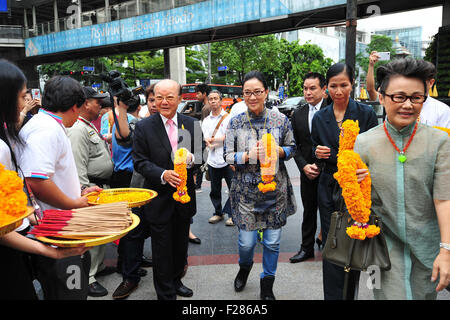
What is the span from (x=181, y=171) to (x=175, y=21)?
15.7 metres

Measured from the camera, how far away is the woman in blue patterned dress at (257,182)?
9.52ft

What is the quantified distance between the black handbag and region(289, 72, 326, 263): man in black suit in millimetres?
1906

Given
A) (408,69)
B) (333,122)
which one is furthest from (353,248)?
(333,122)

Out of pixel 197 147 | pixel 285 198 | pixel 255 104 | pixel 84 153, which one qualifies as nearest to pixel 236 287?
pixel 285 198

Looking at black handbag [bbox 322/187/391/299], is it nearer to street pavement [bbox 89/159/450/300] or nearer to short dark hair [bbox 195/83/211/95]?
street pavement [bbox 89/159/450/300]

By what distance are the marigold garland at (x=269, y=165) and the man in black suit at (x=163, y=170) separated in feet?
2.16

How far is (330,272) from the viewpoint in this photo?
99.5 inches

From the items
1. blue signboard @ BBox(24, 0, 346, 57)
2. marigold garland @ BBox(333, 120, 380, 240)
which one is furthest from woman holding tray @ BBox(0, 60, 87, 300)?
blue signboard @ BBox(24, 0, 346, 57)

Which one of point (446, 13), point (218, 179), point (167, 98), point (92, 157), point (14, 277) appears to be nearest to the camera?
point (14, 277)

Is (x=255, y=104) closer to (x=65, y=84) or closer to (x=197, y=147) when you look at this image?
(x=197, y=147)

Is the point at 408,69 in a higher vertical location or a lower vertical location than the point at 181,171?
higher

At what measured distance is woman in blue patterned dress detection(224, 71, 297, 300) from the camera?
9.52ft

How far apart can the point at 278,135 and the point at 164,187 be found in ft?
3.82

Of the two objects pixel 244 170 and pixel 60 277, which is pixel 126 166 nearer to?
pixel 244 170
